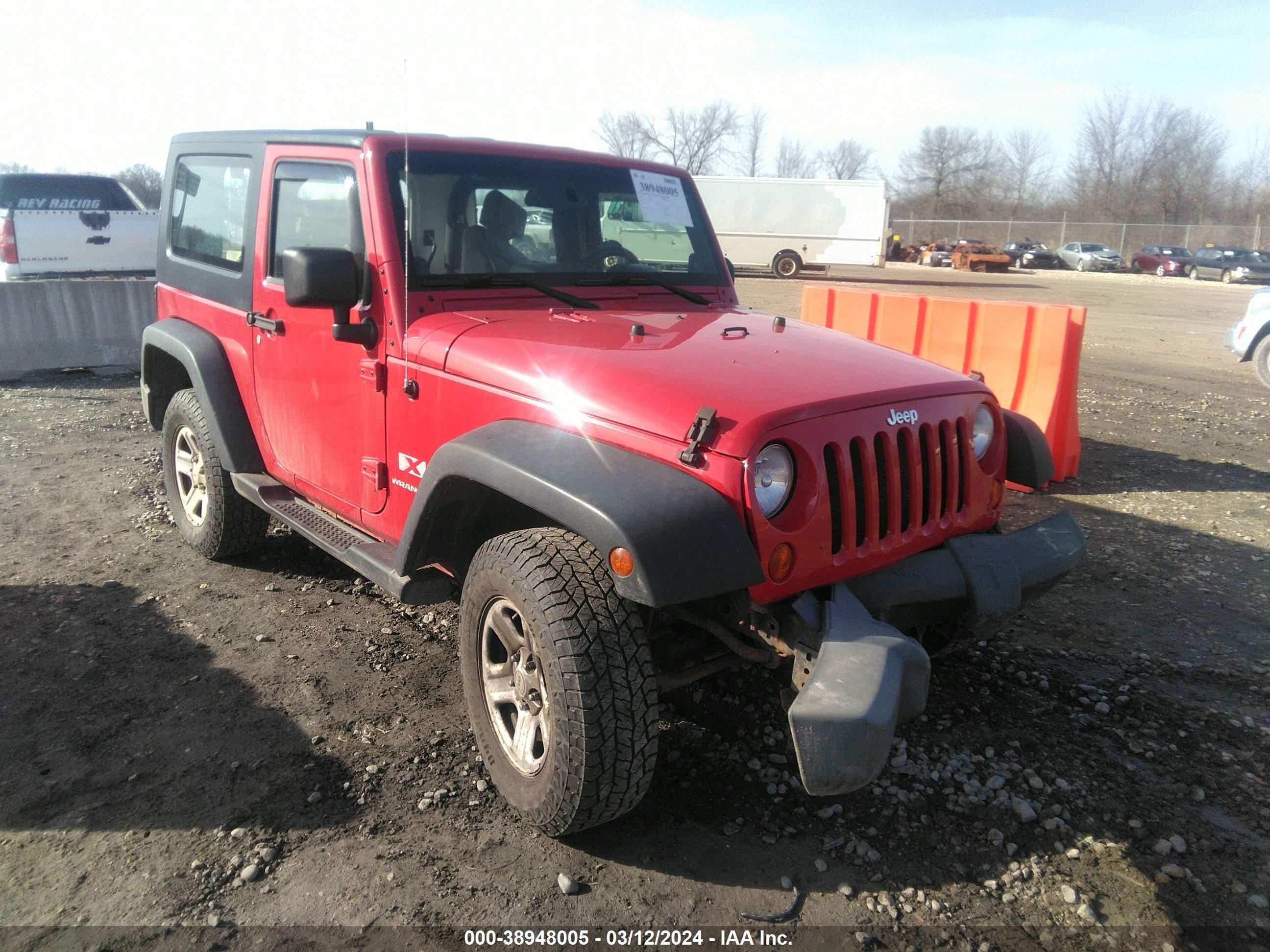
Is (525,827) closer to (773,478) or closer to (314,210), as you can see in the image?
(773,478)

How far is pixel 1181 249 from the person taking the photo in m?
36.8

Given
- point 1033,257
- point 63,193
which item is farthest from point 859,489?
point 1033,257

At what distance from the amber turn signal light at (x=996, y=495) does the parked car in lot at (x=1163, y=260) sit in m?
38.4

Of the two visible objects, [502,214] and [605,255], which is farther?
[605,255]

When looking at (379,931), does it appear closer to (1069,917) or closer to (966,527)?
(1069,917)

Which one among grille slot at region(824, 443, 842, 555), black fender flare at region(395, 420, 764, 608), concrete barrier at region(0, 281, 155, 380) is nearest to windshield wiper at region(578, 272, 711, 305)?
black fender flare at region(395, 420, 764, 608)

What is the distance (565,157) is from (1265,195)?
7241 cm

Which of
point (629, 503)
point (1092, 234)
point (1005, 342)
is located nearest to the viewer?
point (629, 503)

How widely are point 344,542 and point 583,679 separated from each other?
159 cm

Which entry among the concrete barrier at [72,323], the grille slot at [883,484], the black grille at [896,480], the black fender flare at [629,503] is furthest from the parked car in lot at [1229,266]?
the black fender flare at [629,503]

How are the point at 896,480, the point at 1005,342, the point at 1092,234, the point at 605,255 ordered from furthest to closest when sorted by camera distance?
the point at 1092,234
the point at 1005,342
the point at 605,255
the point at 896,480

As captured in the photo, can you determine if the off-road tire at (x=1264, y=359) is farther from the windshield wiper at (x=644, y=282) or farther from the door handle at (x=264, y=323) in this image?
the door handle at (x=264, y=323)

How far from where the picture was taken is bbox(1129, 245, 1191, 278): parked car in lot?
3612 cm

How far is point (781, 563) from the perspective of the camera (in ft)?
8.21
